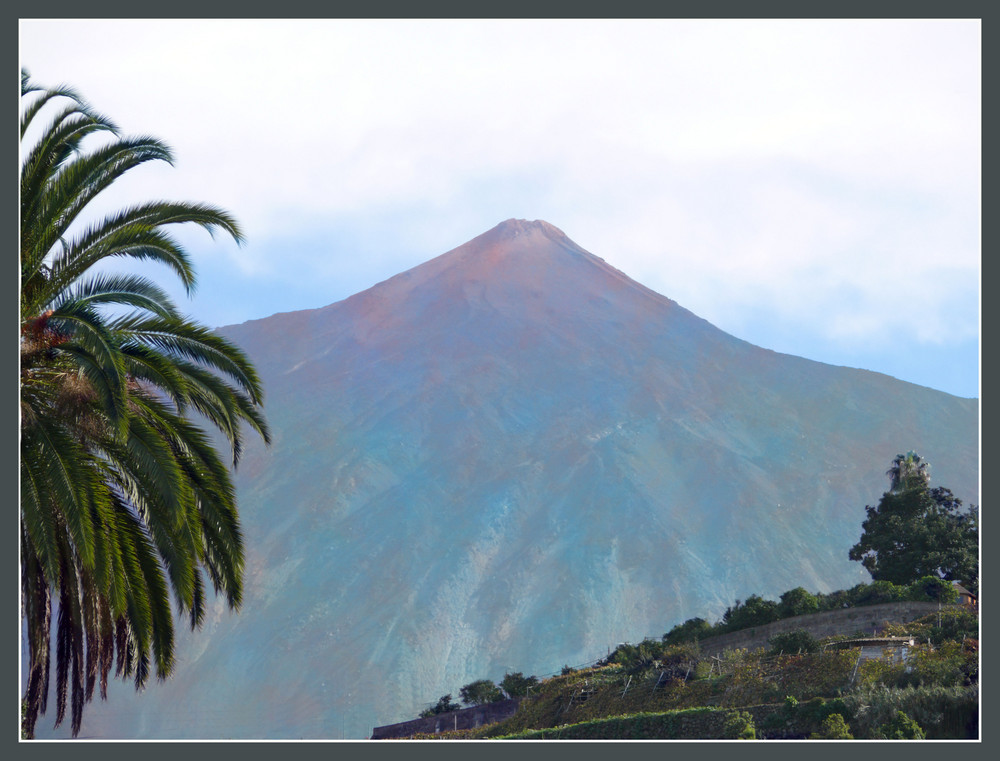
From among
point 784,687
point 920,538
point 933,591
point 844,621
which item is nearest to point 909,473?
point 920,538

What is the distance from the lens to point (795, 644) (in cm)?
2627

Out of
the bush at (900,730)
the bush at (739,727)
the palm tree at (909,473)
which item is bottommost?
the bush at (739,727)

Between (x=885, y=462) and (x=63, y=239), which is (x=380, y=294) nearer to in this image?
(x=885, y=462)

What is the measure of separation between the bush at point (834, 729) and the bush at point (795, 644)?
18.0 feet

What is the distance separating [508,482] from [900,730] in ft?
281

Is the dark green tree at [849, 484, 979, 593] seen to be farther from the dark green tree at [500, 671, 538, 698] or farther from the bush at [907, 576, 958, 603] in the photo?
the dark green tree at [500, 671, 538, 698]

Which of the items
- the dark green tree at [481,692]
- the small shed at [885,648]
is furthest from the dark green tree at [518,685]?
the small shed at [885,648]

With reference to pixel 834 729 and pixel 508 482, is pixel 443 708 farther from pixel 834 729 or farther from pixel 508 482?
pixel 508 482

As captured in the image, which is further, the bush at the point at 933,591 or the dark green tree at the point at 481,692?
the dark green tree at the point at 481,692

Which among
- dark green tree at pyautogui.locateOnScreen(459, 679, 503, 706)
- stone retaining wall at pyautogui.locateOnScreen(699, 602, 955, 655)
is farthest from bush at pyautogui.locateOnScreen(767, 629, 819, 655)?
dark green tree at pyautogui.locateOnScreen(459, 679, 503, 706)

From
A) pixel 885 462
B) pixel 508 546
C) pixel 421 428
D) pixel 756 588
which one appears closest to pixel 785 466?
pixel 885 462

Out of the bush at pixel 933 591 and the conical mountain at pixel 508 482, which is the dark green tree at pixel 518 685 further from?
the conical mountain at pixel 508 482

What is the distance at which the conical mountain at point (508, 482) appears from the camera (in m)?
84.6

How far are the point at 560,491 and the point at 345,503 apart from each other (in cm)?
1905
